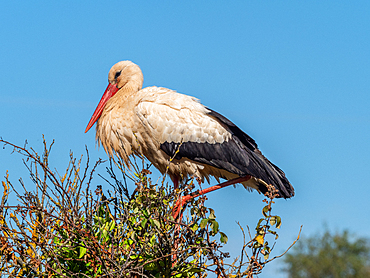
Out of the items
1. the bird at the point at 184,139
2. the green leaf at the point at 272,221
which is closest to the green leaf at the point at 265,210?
the green leaf at the point at 272,221

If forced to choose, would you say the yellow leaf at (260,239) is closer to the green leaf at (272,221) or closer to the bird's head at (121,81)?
the green leaf at (272,221)

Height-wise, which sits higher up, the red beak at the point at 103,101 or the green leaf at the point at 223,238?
the red beak at the point at 103,101

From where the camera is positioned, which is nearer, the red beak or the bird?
the bird

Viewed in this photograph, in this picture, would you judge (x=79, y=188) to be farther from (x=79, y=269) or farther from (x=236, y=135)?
(x=236, y=135)

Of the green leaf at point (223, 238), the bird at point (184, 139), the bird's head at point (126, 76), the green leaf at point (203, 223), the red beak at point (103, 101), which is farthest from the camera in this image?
the bird's head at point (126, 76)

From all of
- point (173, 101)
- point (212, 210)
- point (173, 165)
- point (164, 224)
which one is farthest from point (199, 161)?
point (164, 224)

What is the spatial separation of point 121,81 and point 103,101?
38cm

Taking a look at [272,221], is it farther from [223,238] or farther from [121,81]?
[121,81]

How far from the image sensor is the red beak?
6801 mm

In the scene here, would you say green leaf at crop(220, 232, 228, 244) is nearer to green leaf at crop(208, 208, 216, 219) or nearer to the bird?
green leaf at crop(208, 208, 216, 219)

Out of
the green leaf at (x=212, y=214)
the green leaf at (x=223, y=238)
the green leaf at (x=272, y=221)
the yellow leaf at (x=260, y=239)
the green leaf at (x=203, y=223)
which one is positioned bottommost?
the yellow leaf at (x=260, y=239)

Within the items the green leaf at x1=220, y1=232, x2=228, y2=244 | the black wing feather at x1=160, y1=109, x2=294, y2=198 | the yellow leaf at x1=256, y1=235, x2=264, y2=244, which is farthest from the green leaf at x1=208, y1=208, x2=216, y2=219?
the black wing feather at x1=160, y1=109, x2=294, y2=198

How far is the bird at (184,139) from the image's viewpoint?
6141 millimetres

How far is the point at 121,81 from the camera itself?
7113 mm
